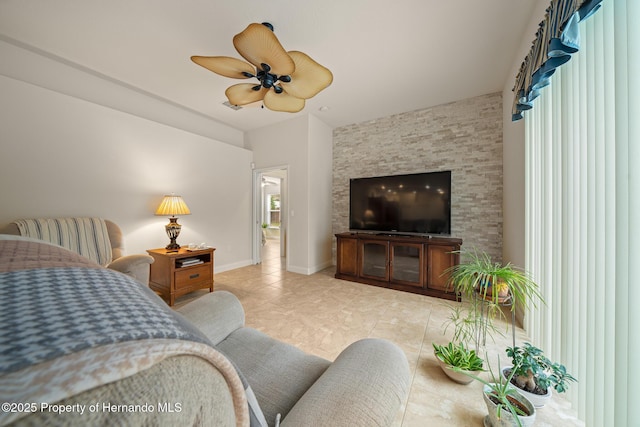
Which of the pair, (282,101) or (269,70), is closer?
(269,70)

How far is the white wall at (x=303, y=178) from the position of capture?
12.4 ft

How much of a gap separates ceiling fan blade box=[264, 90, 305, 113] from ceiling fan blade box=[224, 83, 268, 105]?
67 millimetres

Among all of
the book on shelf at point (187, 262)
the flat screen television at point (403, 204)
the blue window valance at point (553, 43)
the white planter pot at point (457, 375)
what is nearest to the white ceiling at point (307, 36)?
the blue window valance at point (553, 43)

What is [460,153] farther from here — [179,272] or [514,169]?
[179,272]

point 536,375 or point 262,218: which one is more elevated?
point 262,218

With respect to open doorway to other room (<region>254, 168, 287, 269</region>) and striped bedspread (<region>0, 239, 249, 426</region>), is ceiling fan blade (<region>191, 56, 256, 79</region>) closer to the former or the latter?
striped bedspread (<region>0, 239, 249, 426</region>)

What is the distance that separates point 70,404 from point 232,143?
467cm

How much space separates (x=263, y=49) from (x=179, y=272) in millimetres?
2431

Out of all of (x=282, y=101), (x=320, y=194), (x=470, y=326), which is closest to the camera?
(x=470, y=326)

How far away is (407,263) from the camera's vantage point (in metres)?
3.04

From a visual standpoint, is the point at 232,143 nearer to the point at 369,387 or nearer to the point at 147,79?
the point at 147,79

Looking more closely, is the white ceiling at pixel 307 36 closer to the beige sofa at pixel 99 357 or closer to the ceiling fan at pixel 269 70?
the ceiling fan at pixel 269 70

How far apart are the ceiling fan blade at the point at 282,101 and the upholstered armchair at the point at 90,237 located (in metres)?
1.94

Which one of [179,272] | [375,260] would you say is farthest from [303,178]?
[179,272]
